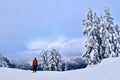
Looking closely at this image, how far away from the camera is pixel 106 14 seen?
53.1 metres

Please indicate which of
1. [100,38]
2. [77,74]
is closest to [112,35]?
[100,38]

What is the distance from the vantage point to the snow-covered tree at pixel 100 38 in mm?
51094

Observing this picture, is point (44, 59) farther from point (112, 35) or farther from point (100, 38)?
point (112, 35)

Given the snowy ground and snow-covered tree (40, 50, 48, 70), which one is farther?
snow-covered tree (40, 50, 48, 70)

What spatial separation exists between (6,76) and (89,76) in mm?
9280

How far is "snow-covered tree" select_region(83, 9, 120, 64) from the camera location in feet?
168

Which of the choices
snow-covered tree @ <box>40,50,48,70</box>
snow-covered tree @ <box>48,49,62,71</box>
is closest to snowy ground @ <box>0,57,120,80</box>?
snow-covered tree @ <box>48,49,62,71</box>

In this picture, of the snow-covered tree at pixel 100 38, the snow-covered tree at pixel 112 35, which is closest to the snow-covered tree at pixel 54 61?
the snow-covered tree at pixel 100 38

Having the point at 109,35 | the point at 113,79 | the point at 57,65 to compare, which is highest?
the point at 109,35

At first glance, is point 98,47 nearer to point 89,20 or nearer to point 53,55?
point 89,20

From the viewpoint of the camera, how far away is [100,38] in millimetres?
53812

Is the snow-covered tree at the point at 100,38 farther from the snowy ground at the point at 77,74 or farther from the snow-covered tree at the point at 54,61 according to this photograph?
the snowy ground at the point at 77,74

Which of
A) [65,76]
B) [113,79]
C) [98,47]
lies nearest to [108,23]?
[98,47]

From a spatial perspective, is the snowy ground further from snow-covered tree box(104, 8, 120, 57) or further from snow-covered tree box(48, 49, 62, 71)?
snow-covered tree box(48, 49, 62, 71)
